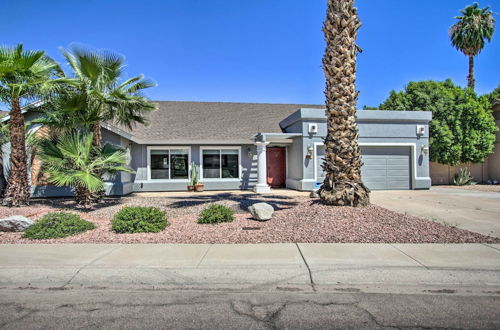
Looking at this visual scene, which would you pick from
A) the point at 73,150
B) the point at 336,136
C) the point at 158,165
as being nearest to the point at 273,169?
the point at 158,165

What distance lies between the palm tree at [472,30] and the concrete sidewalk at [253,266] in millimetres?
25960

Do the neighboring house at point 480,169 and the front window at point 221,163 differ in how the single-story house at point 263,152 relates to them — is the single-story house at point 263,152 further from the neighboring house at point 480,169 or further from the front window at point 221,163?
the neighboring house at point 480,169

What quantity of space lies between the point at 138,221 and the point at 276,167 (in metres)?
12.1

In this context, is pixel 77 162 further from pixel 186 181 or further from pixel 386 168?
pixel 386 168

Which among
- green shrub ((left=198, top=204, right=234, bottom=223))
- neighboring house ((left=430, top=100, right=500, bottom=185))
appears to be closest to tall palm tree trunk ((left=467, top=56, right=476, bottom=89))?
neighboring house ((left=430, top=100, right=500, bottom=185))

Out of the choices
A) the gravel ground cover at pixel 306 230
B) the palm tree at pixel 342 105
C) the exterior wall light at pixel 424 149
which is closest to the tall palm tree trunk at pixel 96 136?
the gravel ground cover at pixel 306 230

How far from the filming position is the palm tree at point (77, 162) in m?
9.81

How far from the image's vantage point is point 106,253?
5.73 metres

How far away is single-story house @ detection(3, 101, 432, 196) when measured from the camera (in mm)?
15594

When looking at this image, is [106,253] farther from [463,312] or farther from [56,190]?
[56,190]

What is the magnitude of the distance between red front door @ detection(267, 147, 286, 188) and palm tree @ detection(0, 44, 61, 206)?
37.8ft

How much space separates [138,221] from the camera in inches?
288

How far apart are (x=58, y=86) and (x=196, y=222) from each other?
21.0 ft

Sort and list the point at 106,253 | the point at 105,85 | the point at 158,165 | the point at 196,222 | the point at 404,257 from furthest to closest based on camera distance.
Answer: the point at 158,165, the point at 105,85, the point at 196,222, the point at 106,253, the point at 404,257
